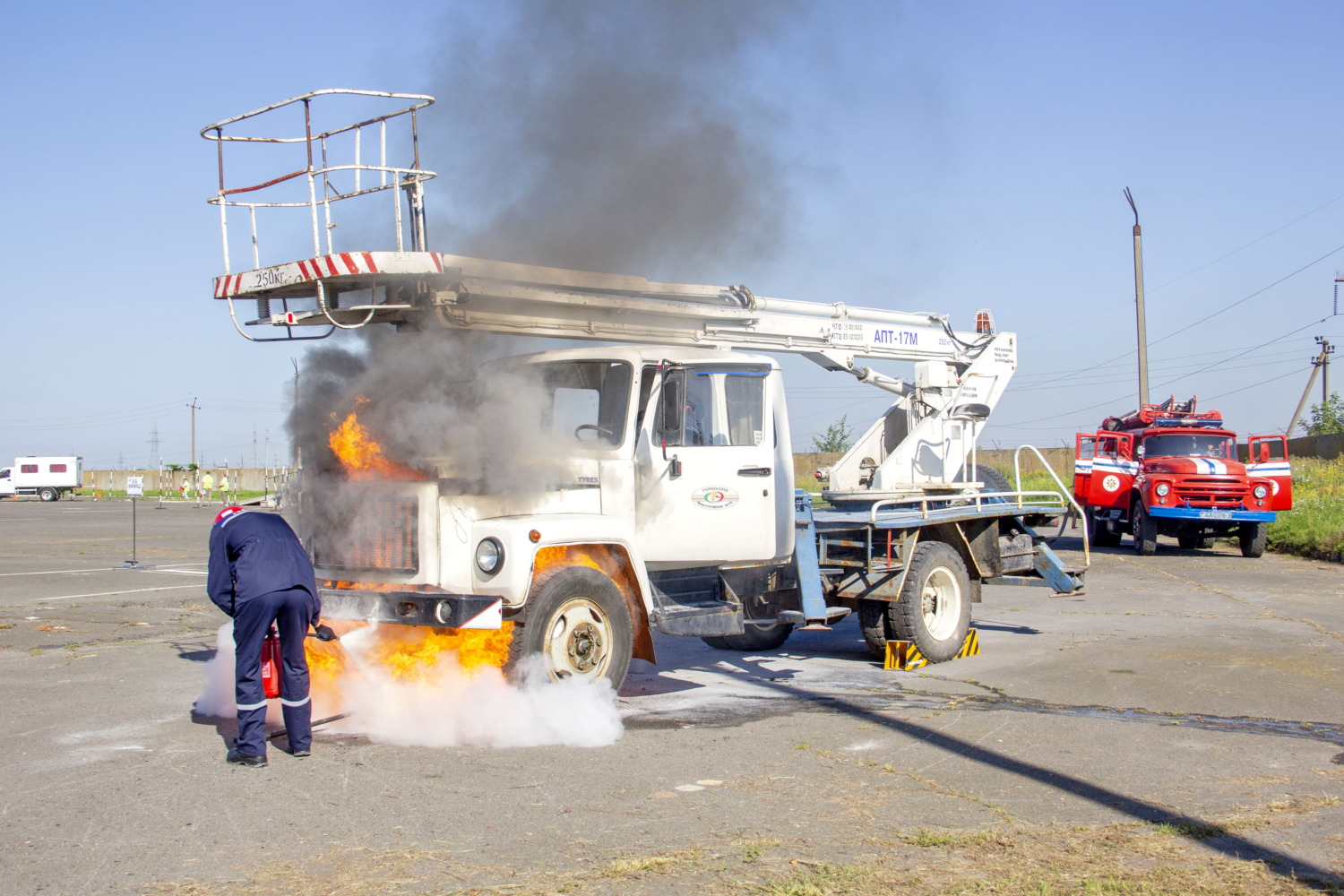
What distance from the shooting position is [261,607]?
6.07 metres

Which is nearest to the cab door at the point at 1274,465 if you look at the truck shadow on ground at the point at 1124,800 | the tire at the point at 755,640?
the tire at the point at 755,640

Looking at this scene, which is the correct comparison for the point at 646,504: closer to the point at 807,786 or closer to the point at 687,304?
the point at 687,304

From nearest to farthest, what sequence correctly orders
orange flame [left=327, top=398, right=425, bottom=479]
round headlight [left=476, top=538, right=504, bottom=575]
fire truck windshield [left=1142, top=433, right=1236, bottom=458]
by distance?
round headlight [left=476, top=538, right=504, bottom=575]
orange flame [left=327, top=398, right=425, bottom=479]
fire truck windshield [left=1142, top=433, right=1236, bottom=458]

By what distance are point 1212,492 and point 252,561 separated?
752 inches

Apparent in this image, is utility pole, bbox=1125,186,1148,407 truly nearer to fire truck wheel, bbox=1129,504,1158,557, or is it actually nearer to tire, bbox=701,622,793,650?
fire truck wheel, bbox=1129,504,1158,557

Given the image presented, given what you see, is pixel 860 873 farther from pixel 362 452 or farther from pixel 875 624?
pixel 875 624

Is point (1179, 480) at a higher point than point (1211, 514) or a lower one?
higher

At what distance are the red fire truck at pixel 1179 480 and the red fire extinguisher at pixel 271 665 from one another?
18.3m

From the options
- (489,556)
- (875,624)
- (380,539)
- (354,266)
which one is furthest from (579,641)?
(875,624)

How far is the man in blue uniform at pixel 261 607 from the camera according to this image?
19.9 ft

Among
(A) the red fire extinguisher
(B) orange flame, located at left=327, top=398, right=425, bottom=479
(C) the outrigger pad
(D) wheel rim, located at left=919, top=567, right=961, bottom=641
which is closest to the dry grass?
(A) the red fire extinguisher

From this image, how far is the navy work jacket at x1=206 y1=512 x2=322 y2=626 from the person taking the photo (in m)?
6.08

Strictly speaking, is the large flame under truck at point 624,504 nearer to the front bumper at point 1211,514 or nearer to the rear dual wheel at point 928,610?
the rear dual wheel at point 928,610

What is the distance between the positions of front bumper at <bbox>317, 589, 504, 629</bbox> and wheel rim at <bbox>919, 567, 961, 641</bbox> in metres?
4.45
